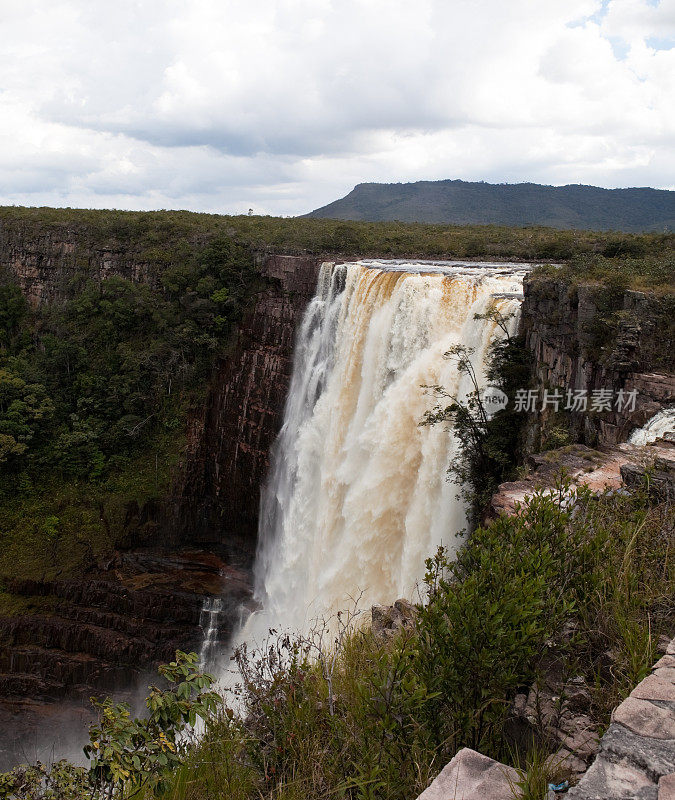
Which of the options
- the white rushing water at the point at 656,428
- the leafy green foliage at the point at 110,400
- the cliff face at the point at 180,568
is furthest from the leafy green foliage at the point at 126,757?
the leafy green foliage at the point at 110,400

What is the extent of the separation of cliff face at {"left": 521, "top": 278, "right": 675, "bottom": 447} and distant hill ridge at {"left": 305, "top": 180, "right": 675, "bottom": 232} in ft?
217

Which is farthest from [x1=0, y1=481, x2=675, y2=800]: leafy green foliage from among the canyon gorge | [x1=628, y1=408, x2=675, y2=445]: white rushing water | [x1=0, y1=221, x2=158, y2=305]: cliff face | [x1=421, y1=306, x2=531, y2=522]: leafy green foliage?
[x1=0, y1=221, x2=158, y2=305]: cliff face

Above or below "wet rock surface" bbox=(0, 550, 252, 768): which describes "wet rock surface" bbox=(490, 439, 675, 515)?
above

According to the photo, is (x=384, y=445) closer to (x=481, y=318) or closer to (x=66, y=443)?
(x=481, y=318)

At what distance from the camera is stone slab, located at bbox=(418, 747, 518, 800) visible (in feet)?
9.81

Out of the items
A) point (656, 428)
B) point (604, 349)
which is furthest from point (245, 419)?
point (656, 428)

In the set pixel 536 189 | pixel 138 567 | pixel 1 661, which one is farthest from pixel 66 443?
pixel 536 189

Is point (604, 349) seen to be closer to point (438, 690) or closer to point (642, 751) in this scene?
point (438, 690)

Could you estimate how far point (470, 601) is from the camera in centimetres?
362

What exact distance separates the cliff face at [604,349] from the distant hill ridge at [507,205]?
66.1 meters

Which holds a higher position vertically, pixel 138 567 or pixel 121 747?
pixel 121 747

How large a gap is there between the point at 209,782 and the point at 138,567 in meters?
19.7

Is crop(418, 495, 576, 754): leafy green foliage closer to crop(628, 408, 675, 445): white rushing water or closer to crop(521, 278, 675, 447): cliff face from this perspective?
crop(628, 408, 675, 445): white rushing water

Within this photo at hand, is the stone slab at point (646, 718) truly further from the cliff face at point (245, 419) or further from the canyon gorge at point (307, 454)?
the cliff face at point (245, 419)
